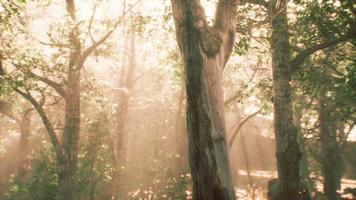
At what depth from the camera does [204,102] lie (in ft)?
19.1

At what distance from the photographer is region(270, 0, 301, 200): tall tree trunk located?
31.5ft

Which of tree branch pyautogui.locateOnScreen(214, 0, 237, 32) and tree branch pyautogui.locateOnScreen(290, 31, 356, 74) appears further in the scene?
tree branch pyautogui.locateOnScreen(290, 31, 356, 74)

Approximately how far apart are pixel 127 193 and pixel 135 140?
11.0 m

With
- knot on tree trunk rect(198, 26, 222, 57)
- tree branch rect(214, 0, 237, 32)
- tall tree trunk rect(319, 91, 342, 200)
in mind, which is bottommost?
tall tree trunk rect(319, 91, 342, 200)

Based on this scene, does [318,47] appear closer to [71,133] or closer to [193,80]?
[193,80]

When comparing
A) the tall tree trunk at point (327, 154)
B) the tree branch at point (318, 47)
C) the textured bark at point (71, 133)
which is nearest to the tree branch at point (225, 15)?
the tree branch at point (318, 47)

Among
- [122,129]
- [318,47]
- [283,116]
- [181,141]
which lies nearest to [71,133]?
[283,116]

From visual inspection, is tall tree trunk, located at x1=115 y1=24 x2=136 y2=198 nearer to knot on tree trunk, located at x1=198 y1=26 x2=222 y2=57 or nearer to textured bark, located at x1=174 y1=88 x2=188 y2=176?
textured bark, located at x1=174 y1=88 x2=188 y2=176

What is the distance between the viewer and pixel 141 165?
61.6 ft

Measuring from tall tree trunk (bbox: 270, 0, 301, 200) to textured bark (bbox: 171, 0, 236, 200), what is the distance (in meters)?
4.04

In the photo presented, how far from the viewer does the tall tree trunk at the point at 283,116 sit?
9.61 metres

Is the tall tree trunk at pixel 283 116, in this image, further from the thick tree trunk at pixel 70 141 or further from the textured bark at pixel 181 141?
the textured bark at pixel 181 141

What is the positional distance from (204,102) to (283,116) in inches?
191

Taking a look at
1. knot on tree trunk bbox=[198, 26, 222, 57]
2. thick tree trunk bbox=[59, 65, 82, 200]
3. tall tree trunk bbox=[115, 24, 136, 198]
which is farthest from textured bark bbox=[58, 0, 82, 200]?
knot on tree trunk bbox=[198, 26, 222, 57]
